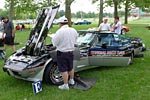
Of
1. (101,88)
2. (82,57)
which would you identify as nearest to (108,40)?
(82,57)

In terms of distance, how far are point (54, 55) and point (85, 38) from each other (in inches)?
71.8

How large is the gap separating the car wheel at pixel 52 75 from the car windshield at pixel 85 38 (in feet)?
4.77

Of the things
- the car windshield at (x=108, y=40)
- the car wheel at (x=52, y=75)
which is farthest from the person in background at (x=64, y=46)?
the car windshield at (x=108, y=40)

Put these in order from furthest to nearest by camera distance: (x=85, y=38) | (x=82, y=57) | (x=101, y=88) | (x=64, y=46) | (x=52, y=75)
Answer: (x=85, y=38) → (x=82, y=57) → (x=52, y=75) → (x=101, y=88) → (x=64, y=46)

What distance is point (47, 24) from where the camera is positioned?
6711 millimetres

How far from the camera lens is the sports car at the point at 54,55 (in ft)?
20.2

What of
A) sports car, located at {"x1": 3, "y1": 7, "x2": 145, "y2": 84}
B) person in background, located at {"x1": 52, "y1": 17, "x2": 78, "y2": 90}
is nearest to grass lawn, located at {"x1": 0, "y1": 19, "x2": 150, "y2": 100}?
sports car, located at {"x1": 3, "y1": 7, "x2": 145, "y2": 84}

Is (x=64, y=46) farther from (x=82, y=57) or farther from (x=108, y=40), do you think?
(x=108, y=40)

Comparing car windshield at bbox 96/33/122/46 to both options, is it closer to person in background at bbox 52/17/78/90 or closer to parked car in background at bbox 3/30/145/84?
parked car in background at bbox 3/30/145/84

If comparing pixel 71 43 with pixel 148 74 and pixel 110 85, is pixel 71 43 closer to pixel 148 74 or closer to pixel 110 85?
pixel 110 85

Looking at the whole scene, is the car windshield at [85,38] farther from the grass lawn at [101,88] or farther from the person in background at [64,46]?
the person in background at [64,46]

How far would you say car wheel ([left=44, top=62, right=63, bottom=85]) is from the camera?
20.5 feet

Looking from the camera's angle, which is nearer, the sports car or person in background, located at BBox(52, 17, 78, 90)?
person in background, located at BBox(52, 17, 78, 90)

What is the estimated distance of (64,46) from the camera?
5.85 meters
